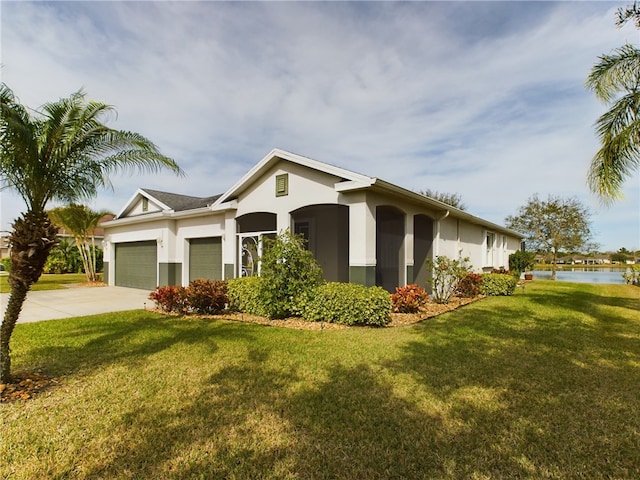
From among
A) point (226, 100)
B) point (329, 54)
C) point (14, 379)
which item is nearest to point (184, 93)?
point (226, 100)

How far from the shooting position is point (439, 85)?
40.2 ft

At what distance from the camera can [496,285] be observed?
47.0 feet

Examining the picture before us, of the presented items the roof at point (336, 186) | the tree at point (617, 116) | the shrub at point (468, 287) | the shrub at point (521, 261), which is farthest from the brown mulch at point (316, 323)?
the shrub at point (521, 261)

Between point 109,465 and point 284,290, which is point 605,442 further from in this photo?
point 284,290

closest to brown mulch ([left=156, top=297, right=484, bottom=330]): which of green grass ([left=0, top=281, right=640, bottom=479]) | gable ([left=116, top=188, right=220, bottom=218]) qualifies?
green grass ([left=0, top=281, right=640, bottom=479])

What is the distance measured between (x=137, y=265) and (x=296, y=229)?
987 centimetres

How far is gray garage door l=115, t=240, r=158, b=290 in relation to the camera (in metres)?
17.2

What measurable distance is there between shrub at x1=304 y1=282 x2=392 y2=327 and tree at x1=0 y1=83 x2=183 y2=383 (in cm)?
535

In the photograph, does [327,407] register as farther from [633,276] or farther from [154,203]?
[633,276]

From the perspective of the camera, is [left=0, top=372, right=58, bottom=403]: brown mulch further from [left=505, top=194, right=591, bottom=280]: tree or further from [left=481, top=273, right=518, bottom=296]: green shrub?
[left=505, top=194, right=591, bottom=280]: tree

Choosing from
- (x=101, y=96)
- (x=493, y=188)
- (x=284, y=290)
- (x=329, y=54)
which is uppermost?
(x=329, y=54)

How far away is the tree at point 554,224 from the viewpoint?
27.8 m

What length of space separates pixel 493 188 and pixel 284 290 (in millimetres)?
22514

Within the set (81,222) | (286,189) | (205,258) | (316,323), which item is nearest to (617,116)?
(286,189)
